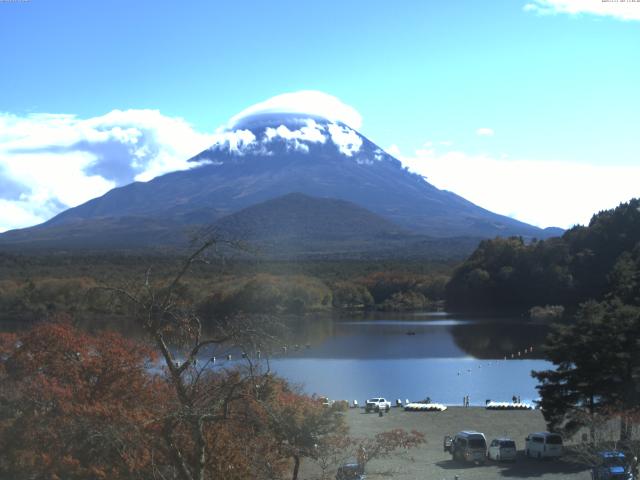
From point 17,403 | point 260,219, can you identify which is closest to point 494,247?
point 17,403

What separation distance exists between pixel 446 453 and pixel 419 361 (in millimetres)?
18239

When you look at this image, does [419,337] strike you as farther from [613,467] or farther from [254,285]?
[613,467]

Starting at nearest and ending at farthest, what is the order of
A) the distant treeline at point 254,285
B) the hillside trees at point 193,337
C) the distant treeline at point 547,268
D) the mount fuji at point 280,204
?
1. the hillside trees at point 193,337
2. the distant treeline at point 547,268
3. the distant treeline at point 254,285
4. the mount fuji at point 280,204

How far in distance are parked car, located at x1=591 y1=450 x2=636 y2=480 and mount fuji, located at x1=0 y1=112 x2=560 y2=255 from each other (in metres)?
105

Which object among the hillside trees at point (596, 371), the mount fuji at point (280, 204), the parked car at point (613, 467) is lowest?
the parked car at point (613, 467)

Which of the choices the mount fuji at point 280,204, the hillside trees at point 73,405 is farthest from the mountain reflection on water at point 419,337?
the mount fuji at point 280,204

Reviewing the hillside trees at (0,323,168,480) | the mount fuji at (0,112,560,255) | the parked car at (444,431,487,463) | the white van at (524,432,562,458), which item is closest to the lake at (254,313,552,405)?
the parked car at (444,431,487,463)

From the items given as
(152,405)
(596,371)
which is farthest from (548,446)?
(152,405)

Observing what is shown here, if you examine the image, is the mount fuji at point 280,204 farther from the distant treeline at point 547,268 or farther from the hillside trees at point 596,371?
the hillside trees at point 596,371

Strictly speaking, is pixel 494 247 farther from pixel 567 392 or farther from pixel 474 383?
pixel 567 392

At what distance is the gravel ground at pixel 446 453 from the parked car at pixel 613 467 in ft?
4.85

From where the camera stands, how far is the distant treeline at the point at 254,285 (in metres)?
54.3

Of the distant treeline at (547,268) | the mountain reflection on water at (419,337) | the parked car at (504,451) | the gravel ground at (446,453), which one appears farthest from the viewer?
the distant treeline at (547,268)

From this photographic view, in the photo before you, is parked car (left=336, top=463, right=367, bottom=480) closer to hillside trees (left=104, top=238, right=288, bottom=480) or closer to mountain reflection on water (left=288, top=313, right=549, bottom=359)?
hillside trees (left=104, top=238, right=288, bottom=480)
